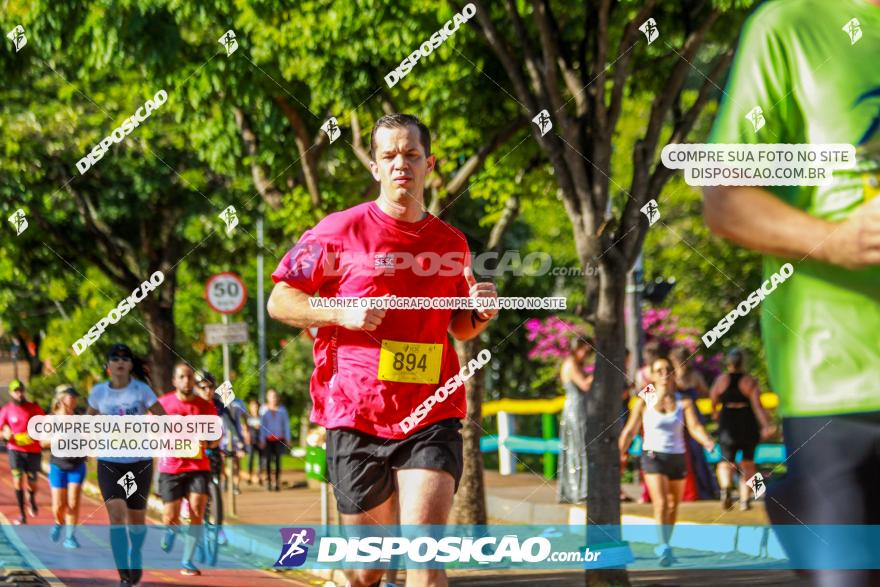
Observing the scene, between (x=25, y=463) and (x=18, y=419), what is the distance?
502 mm

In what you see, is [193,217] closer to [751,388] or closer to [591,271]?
[751,388]

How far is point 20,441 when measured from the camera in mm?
17031

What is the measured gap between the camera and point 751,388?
13.7 meters

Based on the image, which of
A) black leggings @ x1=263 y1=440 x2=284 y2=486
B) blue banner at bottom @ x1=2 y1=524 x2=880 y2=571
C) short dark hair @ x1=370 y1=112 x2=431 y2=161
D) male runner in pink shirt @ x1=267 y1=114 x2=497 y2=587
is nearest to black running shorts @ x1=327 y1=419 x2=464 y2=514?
male runner in pink shirt @ x1=267 y1=114 x2=497 y2=587

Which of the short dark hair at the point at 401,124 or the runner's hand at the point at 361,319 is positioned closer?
the runner's hand at the point at 361,319

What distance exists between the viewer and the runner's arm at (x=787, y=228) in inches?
99.0

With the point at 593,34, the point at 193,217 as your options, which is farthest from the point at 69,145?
the point at 593,34

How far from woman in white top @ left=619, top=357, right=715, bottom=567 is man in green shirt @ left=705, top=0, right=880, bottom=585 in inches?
352

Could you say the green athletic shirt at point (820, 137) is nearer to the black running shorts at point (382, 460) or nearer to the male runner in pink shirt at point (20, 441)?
the black running shorts at point (382, 460)

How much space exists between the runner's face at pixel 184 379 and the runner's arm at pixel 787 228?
8905 mm

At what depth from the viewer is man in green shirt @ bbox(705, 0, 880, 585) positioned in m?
2.59

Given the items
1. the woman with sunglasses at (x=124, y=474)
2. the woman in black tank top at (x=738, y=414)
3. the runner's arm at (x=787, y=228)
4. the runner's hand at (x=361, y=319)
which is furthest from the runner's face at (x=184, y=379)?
the runner's arm at (x=787, y=228)

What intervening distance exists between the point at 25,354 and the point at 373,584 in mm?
26023

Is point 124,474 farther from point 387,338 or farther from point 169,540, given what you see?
point 387,338
